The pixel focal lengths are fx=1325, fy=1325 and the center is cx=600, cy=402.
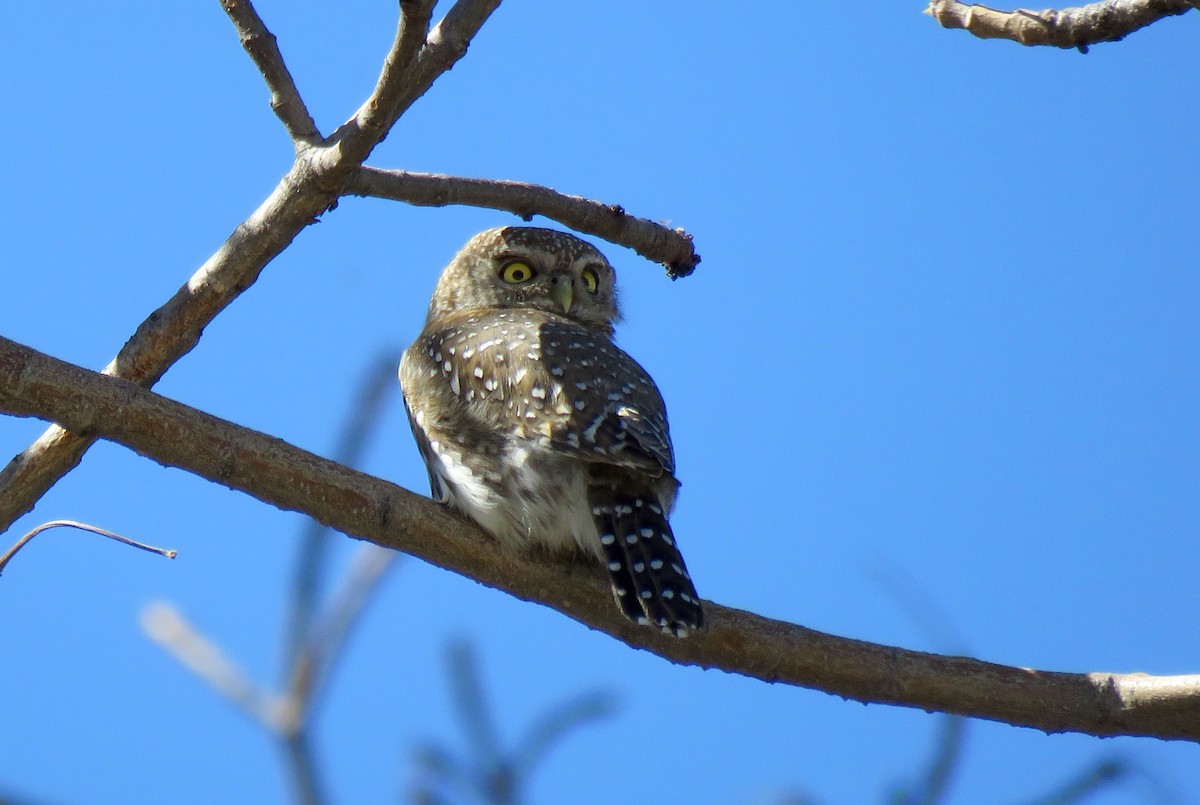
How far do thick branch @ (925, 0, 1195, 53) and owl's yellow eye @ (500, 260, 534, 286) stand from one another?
2254 mm

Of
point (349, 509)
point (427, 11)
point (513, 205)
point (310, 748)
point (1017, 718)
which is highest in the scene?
point (513, 205)

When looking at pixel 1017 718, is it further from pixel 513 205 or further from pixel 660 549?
pixel 513 205

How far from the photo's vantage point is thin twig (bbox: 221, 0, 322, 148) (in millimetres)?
3396

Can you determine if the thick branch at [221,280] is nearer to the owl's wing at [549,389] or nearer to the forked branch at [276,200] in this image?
the forked branch at [276,200]

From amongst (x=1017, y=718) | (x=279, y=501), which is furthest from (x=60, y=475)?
(x=1017, y=718)

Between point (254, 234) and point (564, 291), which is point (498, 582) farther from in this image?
point (564, 291)

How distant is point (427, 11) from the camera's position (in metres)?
2.94

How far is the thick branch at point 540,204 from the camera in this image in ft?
11.5

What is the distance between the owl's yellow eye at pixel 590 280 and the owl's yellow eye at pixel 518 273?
0.22m

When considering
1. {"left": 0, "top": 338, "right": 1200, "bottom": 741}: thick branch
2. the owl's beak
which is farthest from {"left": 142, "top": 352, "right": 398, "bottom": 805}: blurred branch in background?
the owl's beak

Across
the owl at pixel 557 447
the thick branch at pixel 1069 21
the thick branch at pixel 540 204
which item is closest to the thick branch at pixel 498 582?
the owl at pixel 557 447

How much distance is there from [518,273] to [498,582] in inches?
76.4

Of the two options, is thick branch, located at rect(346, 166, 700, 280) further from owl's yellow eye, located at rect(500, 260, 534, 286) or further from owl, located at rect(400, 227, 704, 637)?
owl's yellow eye, located at rect(500, 260, 534, 286)

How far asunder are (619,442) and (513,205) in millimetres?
738
